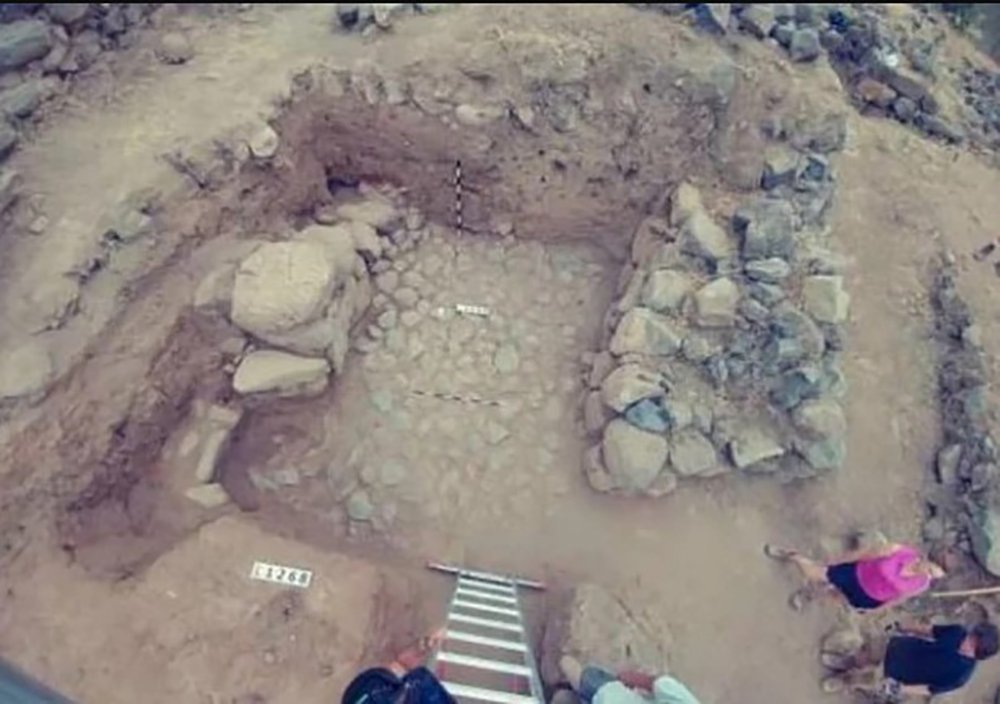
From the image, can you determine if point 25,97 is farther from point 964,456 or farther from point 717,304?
point 964,456

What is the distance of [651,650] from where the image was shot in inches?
207

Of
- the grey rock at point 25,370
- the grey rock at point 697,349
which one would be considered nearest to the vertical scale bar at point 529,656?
the grey rock at point 697,349

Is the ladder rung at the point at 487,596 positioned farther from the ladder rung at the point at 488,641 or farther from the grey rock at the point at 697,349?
the grey rock at the point at 697,349

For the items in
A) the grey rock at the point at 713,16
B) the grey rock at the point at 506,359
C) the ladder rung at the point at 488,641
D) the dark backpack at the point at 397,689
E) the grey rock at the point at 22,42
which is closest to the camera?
the dark backpack at the point at 397,689

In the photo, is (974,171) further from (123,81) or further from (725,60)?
(123,81)

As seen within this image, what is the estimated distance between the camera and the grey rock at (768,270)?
5.78 m

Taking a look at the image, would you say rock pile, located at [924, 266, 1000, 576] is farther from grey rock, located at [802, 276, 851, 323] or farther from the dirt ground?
grey rock, located at [802, 276, 851, 323]

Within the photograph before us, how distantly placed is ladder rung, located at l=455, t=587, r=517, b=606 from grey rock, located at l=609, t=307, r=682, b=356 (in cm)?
160

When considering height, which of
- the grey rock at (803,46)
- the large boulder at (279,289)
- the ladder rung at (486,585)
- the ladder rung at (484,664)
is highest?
the grey rock at (803,46)

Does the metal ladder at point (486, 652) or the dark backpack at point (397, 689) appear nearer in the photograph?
the dark backpack at point (397, 689)

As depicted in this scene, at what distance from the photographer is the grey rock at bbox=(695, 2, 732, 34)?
6566 mm

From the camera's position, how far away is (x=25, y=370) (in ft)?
16.5

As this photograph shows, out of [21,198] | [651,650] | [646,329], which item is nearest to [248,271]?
[21,198]

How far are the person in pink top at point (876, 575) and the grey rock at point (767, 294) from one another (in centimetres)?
153
